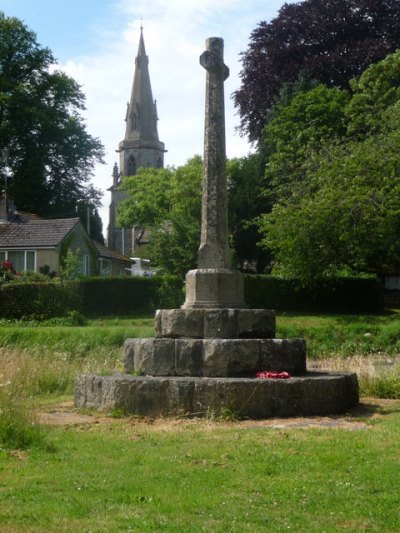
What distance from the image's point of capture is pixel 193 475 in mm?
6688

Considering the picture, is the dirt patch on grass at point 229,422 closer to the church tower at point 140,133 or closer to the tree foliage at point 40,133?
the tree foliage at point 40,133

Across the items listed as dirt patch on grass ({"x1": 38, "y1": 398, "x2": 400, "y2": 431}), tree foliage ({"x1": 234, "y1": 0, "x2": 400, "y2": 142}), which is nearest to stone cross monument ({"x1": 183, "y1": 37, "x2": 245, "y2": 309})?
dirt patch on grass ({"x1": 38, "y1": 398, "x2": 400, "y2": 431})

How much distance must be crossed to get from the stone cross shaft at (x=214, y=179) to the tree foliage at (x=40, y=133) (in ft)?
131

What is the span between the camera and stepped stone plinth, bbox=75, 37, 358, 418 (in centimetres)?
1009

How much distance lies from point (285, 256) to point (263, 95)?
13.5m

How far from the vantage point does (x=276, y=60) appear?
137ft

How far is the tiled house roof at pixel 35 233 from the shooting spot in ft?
142

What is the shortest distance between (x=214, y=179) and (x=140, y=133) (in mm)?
89633

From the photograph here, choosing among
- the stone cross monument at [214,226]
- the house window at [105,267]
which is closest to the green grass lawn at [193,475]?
the stone cross monument at [214,226]

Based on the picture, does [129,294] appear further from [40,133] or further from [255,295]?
[40,133]

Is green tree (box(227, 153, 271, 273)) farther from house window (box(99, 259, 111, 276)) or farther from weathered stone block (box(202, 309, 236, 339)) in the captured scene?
weathered stone block (box(202, 309, 236, 339))

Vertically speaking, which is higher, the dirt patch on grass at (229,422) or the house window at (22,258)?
the house window at (22,258)

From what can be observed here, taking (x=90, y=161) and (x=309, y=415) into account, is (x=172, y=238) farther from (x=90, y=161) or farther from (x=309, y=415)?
(x=309, y=415)

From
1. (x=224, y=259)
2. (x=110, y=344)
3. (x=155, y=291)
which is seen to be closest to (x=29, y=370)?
(x=224, y=259)
